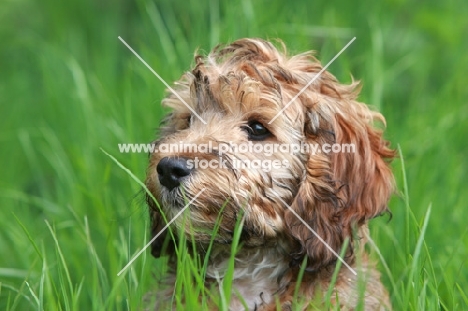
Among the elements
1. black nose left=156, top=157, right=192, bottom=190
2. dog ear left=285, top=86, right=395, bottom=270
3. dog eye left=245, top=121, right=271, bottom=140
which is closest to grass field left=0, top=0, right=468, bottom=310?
dog ear left=285, top=86, right=395, bottom=270

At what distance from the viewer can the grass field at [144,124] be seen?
12.5 feet

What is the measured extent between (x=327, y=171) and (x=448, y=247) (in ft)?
3.38

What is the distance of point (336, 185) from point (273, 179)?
0.30 m

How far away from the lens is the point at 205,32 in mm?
5121

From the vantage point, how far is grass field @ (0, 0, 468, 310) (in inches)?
150

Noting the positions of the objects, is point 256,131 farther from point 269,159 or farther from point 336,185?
point 336,185

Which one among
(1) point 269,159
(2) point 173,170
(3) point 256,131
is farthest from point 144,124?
Answer: (2) point 173,170

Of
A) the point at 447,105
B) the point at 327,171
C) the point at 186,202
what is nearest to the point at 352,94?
the point at 327,171

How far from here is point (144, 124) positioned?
4.83 m

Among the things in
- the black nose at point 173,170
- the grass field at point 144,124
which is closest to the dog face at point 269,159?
the black nose at point 173,170

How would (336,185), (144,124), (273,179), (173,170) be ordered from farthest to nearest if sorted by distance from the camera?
(144,124) → (336,185) → (273,179) → (173,170)

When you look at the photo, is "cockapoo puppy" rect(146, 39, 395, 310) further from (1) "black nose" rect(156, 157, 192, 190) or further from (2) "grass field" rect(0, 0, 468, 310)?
(2) "grass field" rect(0, 0, 468, 310)

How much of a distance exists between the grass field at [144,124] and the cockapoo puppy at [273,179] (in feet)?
0.71

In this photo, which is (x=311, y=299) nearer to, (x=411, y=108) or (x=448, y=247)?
(x=448, y=247)
